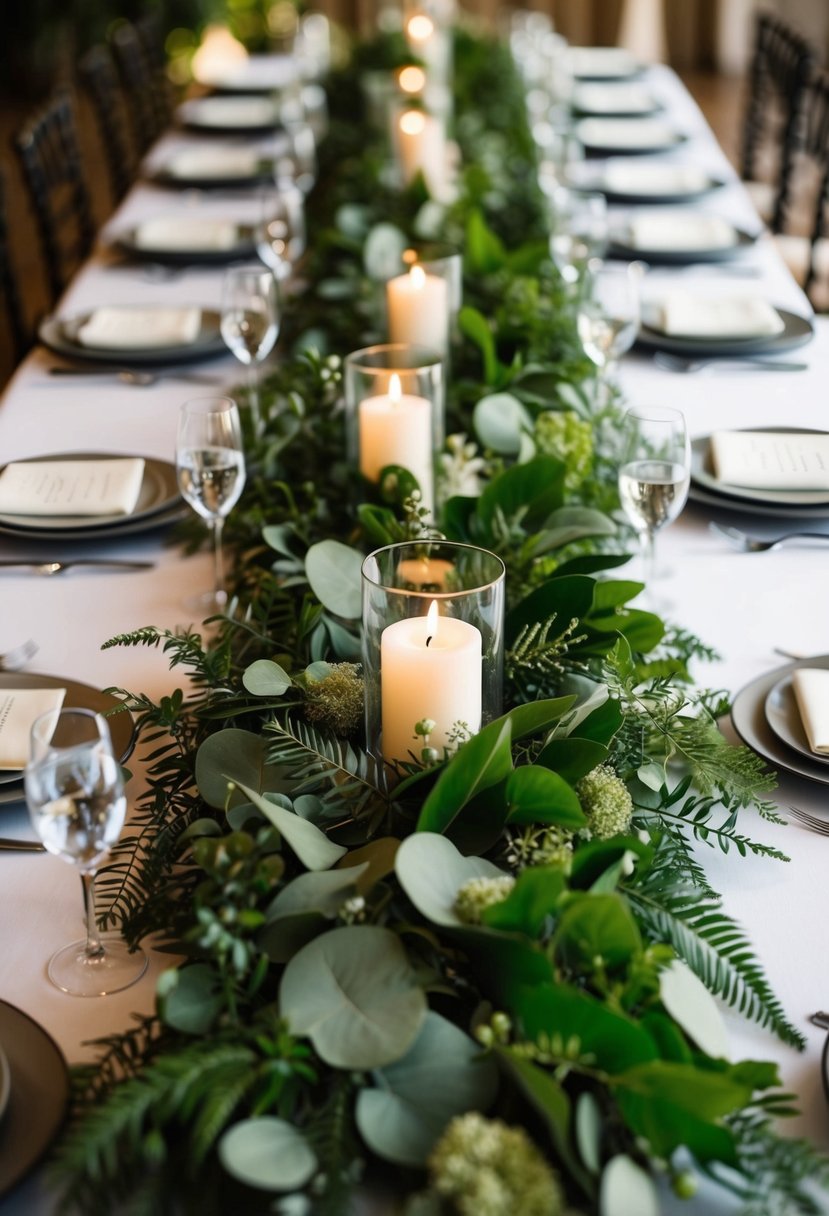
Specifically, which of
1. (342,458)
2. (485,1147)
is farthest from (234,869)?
(342,458)

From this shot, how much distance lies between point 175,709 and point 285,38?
191 inches

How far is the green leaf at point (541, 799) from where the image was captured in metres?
0.97

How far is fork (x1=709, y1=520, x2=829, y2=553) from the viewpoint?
1.68 metres

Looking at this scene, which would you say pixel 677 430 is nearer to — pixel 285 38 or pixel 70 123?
pixel 70 123

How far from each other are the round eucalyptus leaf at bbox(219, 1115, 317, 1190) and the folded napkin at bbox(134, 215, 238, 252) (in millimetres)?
2354

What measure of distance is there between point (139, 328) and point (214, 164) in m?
1.39

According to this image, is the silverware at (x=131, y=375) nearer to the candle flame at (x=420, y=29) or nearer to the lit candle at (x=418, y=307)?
the lit candle at (x=418, y=307)

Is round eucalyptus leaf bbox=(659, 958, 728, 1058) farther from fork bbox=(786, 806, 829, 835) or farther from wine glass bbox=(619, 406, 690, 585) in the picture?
wine glass bbox=(619, 406, 690, 585)

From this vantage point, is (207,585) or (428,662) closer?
(428,662)

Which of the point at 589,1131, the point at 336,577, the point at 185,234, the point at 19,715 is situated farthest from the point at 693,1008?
the point at 185,234

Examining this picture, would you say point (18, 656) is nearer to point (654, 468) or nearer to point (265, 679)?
point (265, 679)

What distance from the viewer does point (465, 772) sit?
0.96 meters

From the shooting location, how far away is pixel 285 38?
17.7ft

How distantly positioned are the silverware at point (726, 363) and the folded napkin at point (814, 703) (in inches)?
40.4
